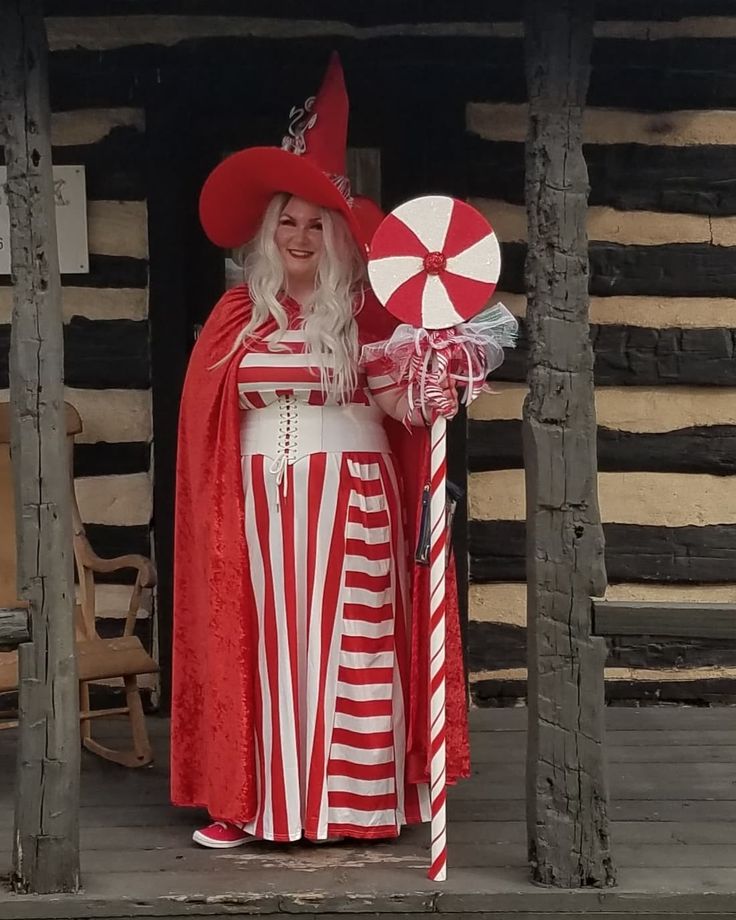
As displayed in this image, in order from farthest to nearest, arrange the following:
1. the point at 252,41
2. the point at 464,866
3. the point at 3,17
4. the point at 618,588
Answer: the point at 618,588, the point at 252,41, the point at 464,866, the point at 3,17

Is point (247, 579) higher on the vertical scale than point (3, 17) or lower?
lower

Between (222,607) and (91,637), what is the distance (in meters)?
1.17

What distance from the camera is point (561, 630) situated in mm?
3043

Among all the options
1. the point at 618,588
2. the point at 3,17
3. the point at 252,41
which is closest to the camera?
the point at 3,17

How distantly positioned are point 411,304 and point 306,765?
136 centimetres

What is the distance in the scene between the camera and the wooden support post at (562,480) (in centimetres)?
297

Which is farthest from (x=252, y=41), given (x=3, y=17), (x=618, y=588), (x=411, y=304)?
(x=618, y=588)

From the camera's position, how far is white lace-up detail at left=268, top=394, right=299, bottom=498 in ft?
10.8

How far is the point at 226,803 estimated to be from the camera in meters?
3.29

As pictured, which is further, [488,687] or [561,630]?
[488,687]

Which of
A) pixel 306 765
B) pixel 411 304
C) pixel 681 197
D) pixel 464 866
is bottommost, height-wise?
pixel 464 866

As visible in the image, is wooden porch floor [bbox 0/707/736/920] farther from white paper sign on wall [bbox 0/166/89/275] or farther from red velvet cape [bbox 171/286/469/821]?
white paper sign on wall [bbox 0/166/89/275]

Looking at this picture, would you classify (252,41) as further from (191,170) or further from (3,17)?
(3,17)

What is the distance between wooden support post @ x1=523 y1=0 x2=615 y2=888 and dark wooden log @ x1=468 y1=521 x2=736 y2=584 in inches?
60.2
